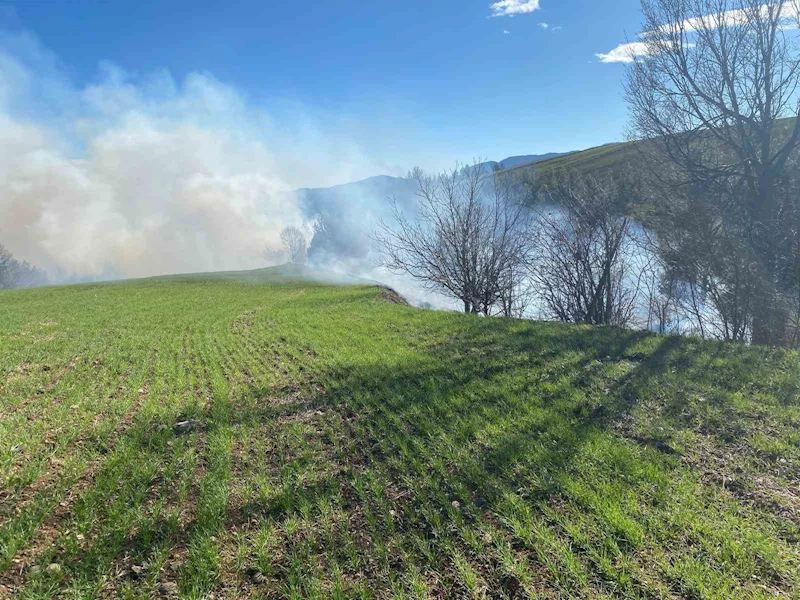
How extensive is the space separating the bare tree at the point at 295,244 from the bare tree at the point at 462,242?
68346 millimetres

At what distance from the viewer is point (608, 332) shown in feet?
36.6

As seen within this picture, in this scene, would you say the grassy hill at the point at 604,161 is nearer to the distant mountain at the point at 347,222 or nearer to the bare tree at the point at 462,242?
the bare tree at the point at 462,242

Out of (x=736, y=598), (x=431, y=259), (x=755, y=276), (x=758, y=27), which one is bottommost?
(x=736, y=598)

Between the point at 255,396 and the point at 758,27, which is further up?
the point at 758,27

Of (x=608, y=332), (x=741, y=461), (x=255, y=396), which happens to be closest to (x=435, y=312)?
(x=608, y=332)

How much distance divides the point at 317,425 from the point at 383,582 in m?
3.59

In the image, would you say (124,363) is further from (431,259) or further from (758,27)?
(758,27)

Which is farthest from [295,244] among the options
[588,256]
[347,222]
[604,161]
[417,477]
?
[417,477]

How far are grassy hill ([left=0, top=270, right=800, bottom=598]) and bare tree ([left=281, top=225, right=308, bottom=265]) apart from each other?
267 feet

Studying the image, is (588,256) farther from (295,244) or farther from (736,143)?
(295,244)

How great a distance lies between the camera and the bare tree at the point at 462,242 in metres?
22.3

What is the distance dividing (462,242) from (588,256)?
26.0 feet

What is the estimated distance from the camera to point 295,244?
9156 centimetres

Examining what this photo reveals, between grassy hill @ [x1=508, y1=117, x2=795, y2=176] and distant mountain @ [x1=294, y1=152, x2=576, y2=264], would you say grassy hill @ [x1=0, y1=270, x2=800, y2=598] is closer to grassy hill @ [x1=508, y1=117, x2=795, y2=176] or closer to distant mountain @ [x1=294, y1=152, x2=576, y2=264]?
grassy hill @ [x1=508, y1=117, x2=795, y2=176]
